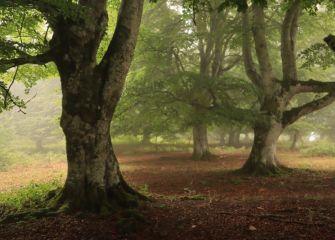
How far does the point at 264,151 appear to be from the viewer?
1636 centimetres

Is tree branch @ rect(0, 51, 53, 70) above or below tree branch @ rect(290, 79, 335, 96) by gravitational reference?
below

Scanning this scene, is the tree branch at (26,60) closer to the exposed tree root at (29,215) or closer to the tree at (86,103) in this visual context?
the tree at (86,103)

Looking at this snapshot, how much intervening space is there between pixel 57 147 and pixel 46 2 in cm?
3914

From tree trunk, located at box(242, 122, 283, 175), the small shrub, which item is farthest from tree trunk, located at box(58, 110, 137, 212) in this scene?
the small shrub

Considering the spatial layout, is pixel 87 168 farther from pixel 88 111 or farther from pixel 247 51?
pixel 247 51

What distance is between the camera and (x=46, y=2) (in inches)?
272

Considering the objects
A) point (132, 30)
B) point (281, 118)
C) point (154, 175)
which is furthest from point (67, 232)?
point (281, 118)

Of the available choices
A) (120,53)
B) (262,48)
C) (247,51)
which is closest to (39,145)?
(247,51)

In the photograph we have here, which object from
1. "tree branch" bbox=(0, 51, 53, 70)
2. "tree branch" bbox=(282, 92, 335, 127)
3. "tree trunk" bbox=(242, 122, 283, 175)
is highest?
"tree branch" bbox=(0, 51, 53, 70)

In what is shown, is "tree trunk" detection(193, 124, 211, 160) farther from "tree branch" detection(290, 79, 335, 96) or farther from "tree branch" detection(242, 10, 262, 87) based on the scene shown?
"tree branch" detection(290, 79, 335, 96)

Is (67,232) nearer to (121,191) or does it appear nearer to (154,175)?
(121,191)

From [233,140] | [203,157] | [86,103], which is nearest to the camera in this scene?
[86,103]

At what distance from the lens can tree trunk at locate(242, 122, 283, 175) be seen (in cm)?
1627

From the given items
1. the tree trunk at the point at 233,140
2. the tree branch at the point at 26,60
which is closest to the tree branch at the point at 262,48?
the tree branch at the point at 26,60
